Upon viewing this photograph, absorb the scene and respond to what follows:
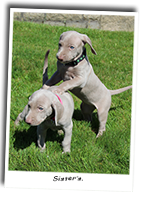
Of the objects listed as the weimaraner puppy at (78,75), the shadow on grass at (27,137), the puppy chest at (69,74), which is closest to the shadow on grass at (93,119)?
the weimaraner puppy at (78,75)

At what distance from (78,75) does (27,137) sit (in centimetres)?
127

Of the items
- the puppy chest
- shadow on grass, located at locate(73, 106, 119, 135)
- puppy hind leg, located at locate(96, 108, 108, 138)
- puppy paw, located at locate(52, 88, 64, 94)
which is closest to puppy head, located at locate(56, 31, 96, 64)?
the puppy chest

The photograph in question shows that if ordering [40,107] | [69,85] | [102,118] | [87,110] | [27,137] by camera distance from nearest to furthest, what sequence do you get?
1. [40,107]
2. [69,85]
3. [27,137]
4. [102,118]
5. [87,110]

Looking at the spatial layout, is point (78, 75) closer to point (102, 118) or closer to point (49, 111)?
point (49, 111)

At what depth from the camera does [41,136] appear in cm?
303

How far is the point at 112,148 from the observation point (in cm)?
337

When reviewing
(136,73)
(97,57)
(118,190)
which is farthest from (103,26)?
(118,190)

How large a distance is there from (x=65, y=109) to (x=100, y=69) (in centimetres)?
298

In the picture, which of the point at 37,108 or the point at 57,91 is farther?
the point at 57,91

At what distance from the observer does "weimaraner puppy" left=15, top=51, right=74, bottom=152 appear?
2320 mm

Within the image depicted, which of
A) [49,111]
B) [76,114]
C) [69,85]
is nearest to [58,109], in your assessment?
[49,111]

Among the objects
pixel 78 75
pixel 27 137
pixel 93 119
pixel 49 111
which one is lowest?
pixel 27 137

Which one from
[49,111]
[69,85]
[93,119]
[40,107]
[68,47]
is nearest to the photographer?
[40,107]

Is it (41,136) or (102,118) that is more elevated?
(102,118)
